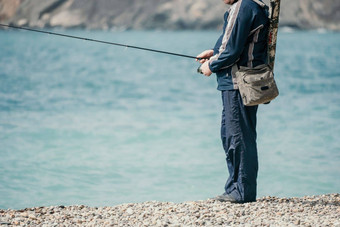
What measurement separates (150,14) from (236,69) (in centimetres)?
12715

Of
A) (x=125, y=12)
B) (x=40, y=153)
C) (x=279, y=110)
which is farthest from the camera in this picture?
(x=125, y=12)

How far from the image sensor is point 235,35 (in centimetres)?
468

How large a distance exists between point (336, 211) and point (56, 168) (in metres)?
5.86

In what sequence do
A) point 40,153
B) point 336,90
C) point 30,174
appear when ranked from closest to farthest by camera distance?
point 30,174 < point 40,153 < point 336,90

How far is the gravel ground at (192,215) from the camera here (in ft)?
14.9

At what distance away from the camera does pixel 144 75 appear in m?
33.2

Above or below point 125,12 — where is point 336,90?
below

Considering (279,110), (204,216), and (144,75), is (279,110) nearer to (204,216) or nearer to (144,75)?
(204,216)

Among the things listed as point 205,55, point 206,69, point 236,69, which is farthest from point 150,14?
point 236,69

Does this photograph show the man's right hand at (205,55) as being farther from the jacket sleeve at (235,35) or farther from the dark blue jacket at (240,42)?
the jacket sleeve at (235,35)

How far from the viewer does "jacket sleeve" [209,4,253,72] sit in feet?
15.3

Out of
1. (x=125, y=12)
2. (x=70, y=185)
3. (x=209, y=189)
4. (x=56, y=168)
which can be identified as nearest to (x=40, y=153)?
(x=56, y=168)

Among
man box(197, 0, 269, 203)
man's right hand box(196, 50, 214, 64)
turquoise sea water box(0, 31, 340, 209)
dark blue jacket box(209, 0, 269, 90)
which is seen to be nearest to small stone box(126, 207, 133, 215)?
man box(197, 0, 269, 203)

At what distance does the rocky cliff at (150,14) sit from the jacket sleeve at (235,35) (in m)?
120
